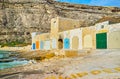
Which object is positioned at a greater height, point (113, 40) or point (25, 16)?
point (25, 16)

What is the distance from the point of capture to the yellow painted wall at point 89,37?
2415cm

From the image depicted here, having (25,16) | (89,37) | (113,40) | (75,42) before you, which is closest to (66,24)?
(75,42)

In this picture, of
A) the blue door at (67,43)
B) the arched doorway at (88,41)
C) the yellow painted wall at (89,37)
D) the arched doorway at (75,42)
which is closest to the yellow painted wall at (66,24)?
the blue door at (67,43)

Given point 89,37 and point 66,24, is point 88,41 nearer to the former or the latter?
point 89,37

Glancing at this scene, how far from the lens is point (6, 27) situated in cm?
6481

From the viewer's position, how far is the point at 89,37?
2512 centimetres

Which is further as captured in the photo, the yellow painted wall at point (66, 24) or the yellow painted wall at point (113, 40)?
the yellow painted wall at point (66, 24)

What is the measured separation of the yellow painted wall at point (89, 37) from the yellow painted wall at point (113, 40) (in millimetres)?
2902

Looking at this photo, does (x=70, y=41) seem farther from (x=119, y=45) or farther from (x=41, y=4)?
(x=41, y=4)

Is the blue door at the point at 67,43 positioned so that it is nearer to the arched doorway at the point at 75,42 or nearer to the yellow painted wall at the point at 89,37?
the arched doorway at the point at 75,42

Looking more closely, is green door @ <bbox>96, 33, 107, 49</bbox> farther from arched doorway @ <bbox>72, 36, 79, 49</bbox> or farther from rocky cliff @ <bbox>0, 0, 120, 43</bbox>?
rocky cliff @ <bbox>0, 0, 120, 43</bbox>

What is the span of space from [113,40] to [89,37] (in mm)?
4740

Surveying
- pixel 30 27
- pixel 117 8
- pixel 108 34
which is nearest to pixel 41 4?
pixel 30 27

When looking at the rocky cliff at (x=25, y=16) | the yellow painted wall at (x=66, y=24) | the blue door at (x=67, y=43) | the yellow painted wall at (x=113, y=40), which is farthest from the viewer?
the rocky cliff at (x=25, y=16)
